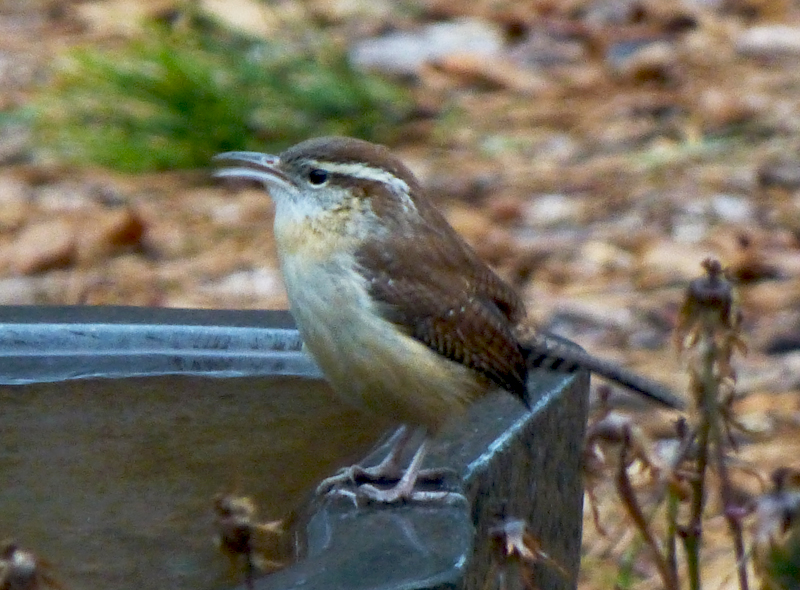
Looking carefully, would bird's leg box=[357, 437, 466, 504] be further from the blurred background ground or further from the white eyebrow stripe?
the blurred background ground

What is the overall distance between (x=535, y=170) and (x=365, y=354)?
4427 millimetres

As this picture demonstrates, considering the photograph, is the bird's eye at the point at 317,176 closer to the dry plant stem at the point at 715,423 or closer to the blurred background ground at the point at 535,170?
the dry plant stem at the point at 715,423

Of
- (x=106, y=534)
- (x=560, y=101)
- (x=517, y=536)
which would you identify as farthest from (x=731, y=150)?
(x=517, y=536)

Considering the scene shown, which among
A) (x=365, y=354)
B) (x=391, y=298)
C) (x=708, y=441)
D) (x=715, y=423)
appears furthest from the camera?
(x=391, y=298)

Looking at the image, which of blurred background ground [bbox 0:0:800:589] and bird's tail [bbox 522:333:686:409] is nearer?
bird's tail [bbox 522:333:686:409]

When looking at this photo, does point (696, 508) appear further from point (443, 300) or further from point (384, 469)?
point (443, 300)

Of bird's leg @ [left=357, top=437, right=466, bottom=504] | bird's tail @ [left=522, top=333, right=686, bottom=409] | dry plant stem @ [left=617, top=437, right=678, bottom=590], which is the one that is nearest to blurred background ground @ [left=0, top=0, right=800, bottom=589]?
bird's tail @ [left=522, top=333, right=686, bottom=409]

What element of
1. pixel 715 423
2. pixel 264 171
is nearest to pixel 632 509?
pixel 715 423

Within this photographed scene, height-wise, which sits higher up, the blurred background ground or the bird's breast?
the blurred background ground

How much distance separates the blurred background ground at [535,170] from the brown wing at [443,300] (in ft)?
4.56

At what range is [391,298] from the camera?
11.4 ft

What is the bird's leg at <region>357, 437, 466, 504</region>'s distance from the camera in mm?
2795

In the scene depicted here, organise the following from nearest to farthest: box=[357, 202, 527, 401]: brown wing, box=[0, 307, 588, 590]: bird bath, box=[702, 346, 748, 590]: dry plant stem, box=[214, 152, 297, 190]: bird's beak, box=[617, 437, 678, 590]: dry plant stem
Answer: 1. box=[702, 346, 748, 590]: dry plant stem
2. box=[617, 437, 678, 590]: dry plant stem
3. box=[0, 307, 588, 590]: bird bath
4. box=[357, 202, 527, 401]: brown wing
5. box=[214, 152, 297, 190]: bird's beak

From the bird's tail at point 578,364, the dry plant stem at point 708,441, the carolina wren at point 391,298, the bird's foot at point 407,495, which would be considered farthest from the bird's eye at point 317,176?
the dry plant stem at point 708,441
